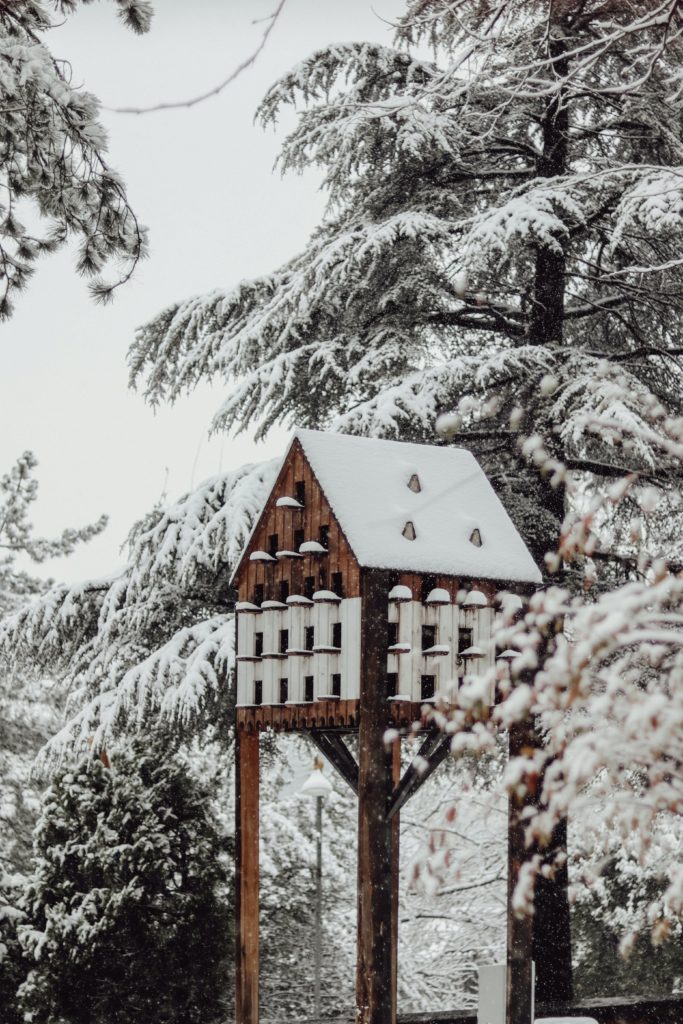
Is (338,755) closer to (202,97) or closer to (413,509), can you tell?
(413,509)

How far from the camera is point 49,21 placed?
613 centimetres

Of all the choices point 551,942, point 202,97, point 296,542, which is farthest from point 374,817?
point 551,942

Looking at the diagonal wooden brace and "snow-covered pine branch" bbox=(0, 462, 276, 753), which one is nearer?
the diagonal wooden brace

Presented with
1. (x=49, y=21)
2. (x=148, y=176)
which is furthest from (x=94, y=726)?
(x=148, y=176)

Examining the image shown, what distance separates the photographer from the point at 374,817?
574 centimetres

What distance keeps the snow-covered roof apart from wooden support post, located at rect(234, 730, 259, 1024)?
4.26 ft

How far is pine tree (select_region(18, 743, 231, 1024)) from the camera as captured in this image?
10242mm

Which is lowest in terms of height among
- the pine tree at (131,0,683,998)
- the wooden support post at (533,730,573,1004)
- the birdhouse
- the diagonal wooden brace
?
the wooden support post at (533,730,573,1004)

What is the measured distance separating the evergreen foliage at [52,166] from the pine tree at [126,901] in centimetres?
488

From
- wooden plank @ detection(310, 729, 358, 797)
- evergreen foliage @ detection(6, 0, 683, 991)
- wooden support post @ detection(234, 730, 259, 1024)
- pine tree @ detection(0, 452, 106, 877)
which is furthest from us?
pine tree @ detection(0, 452, 106, 877)

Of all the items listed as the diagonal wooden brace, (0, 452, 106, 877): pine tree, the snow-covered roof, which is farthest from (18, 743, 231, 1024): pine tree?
(0, 452, 106, 877): pine tree

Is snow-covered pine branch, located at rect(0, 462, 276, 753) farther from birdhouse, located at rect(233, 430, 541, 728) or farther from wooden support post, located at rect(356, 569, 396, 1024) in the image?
wooden support post, located at rect(356, 569, 396, 1024)

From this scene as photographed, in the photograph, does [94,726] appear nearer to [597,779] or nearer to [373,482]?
[597,779]

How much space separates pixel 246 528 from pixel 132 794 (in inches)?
102
